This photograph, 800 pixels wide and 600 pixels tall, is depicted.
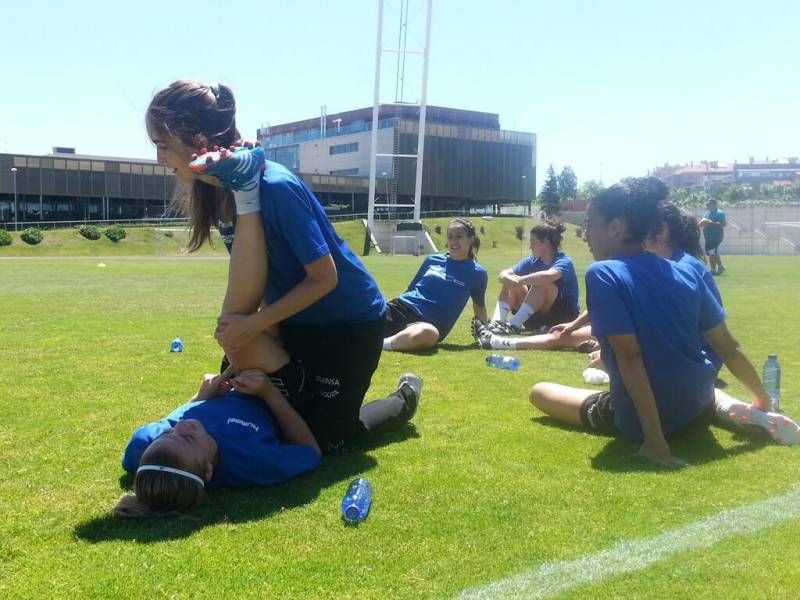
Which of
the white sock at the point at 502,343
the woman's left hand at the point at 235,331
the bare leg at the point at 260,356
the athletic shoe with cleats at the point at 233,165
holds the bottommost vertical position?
the white sock at the point at 502,343

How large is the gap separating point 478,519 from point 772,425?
206 centimetres

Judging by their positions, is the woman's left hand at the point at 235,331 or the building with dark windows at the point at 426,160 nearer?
the woman's left hand at the point at 235,331

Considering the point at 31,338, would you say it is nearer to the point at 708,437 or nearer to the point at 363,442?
the point at 363,442

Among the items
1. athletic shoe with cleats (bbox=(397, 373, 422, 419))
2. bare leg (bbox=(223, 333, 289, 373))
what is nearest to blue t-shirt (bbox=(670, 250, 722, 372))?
athletic shoe with cleats (bbox=(397, 373, 422, 419))

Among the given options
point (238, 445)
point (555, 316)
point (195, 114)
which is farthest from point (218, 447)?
point (555, 316)

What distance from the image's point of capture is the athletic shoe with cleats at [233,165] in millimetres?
3512

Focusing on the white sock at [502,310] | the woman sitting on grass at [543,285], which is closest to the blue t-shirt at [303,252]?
the woman sitting on grass at [543,285]

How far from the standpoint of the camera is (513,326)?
9289 mm

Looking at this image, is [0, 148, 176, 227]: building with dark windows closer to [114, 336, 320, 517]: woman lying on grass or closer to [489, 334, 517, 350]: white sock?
[489, 334, 517, 350]: white sock

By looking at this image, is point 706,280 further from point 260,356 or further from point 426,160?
point 426,160

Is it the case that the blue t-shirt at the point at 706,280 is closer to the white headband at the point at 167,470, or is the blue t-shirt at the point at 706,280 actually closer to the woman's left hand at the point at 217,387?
the woman's left hand at the point at 217,387

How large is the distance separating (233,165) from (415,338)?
449 centimetres

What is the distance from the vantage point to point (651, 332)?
418 centimetres

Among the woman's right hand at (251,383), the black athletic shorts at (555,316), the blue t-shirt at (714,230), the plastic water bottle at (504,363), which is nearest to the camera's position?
the woman's right hand at (251,383)
